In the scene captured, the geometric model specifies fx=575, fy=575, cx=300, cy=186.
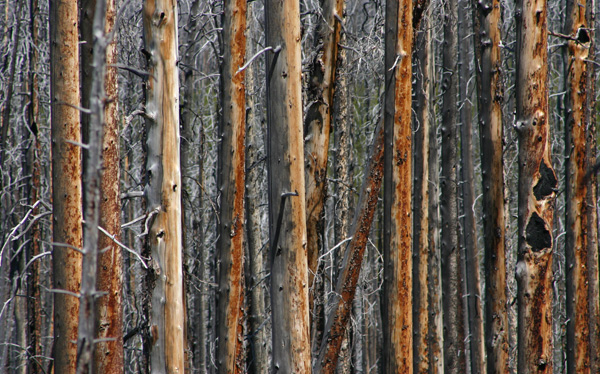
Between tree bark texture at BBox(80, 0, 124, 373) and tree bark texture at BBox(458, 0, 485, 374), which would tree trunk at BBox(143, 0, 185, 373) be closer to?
tree bark texture at BBox(80, 0, 124, 373)

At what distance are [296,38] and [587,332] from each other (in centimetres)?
668

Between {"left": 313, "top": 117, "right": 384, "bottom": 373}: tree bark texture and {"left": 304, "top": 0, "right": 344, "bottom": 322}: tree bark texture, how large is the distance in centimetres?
47

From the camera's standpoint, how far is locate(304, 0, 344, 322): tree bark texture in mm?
6992

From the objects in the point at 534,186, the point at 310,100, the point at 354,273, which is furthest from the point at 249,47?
the point at 534,186

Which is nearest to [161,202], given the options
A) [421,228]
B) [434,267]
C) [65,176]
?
[65,176]

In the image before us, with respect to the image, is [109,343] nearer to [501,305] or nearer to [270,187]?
[270,187]

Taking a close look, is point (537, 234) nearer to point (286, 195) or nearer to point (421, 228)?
Answer: point (286, 195)

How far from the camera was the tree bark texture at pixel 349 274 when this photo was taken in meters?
6.63

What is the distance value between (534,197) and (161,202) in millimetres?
3529

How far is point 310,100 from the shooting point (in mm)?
7102

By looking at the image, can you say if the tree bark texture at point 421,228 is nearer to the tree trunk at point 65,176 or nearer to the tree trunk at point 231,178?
the tree trunk at point 231,178

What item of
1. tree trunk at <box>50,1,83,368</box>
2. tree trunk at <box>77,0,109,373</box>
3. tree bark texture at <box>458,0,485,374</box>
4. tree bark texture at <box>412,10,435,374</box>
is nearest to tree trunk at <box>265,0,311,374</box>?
tree trunk at <box>50,1,83,368</box>

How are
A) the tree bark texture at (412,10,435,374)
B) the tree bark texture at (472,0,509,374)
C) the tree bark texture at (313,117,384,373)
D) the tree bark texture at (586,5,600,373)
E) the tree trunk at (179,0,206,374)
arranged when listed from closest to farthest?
the tree bark texture at (313,117,384,373), the tree bark texture at (472,0,509,374), the tree bark texture at (586,5,600,373), the tree trunk at (179,0,206,374), the tree bark texture at (412,10,435,374)

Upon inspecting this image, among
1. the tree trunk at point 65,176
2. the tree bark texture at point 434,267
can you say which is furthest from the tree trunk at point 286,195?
the tree bark texture at point 434,267
